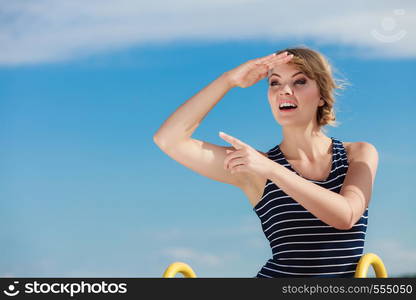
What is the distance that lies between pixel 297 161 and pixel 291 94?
1.10 ft

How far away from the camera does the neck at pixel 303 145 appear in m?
3.25

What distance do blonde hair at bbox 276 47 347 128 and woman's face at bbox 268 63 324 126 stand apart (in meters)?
0.03

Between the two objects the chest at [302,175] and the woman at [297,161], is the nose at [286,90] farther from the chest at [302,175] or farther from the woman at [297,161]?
the chest at [302,175]

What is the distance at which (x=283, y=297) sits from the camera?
8.78 feet

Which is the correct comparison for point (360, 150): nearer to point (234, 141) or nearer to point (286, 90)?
point (286, 90)

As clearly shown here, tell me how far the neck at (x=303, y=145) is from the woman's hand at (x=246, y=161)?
1.99 ft

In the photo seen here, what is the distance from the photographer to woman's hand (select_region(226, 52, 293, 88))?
3.11 metres

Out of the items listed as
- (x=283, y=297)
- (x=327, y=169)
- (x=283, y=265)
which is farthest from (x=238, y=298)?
(x=327, y=169)

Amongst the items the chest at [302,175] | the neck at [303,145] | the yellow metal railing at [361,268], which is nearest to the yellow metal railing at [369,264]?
the yellow metal railing at [361,268]

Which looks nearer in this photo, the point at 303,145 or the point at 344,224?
the point at 344,224

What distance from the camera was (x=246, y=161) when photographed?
105 inches

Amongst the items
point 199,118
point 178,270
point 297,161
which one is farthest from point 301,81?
point 178,270

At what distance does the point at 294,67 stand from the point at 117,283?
51.6 inches

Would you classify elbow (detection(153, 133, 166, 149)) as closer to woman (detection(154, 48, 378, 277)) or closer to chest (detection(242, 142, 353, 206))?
woman (detection(154, 48, 378, 277))
